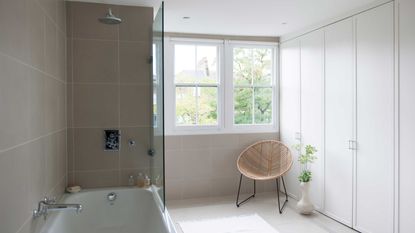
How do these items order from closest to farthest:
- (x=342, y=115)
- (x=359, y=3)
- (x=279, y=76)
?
(x=359, y=3), (x=342, y=115), (x=279, y=76)

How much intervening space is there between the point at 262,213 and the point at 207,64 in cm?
216

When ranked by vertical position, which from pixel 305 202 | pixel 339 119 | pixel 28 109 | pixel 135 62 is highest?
pixel 135 62

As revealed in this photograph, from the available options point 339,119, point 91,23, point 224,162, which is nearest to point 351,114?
point 339,119

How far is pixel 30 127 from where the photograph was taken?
6.36 feet

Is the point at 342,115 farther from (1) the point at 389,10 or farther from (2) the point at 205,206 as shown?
(2) the point at 205,206

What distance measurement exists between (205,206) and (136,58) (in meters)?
2.11

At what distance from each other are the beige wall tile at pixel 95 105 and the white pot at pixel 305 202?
2.30 m

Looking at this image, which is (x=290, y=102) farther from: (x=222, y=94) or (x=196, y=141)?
(x=196, y=141)

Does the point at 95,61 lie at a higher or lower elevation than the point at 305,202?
higher

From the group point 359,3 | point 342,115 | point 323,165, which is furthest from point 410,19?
point 323,165

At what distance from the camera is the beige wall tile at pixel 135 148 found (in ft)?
10.9

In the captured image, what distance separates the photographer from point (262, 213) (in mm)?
3996

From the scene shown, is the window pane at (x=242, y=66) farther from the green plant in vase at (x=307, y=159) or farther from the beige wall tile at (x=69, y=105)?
the beige wall tile at (x=69, y=105)

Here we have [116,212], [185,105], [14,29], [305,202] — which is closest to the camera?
[14,29]
